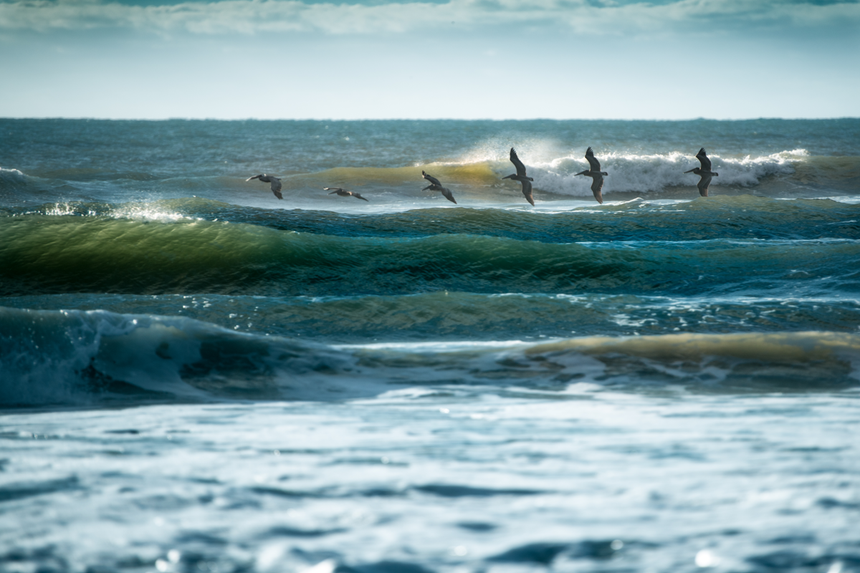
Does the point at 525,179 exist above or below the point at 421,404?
above

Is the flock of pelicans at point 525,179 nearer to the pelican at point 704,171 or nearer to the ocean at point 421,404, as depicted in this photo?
the pelican at point 704,171

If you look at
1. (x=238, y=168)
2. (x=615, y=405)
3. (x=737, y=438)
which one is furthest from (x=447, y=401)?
(x=238, y=168)

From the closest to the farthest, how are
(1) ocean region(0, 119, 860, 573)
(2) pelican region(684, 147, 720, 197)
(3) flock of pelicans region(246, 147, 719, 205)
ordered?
(1) ocean region(0, 119, 860, 573) < (3) flock of pelicans region(246, 147, 719, 205) < (2) pelican region(684, 147, 720, 197)

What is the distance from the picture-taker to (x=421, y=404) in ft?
14.9

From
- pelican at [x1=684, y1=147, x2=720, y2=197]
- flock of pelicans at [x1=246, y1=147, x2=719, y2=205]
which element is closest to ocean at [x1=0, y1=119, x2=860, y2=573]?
flock of pelicans at [x1=246, y1=147, x2=719, y2=205]

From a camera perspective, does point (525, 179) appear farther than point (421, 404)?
Yes

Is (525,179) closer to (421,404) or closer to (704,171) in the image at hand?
(704,171)

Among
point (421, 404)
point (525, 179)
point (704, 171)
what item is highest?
point (704, 171)

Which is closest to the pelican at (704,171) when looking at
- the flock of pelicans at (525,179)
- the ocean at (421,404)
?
the flock of pelicans at (525,179)

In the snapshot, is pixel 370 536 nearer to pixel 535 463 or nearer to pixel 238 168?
pixel 535 463

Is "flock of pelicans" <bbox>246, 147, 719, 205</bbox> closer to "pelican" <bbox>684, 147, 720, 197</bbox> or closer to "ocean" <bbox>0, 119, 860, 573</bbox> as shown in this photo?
→ "pelican" <bbox>684, 147, 720, 197</bbox>

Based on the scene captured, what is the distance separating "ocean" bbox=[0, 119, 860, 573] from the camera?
2.52 m

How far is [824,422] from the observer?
158 inches

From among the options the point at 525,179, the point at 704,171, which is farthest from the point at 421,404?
→ the point at 704,171
